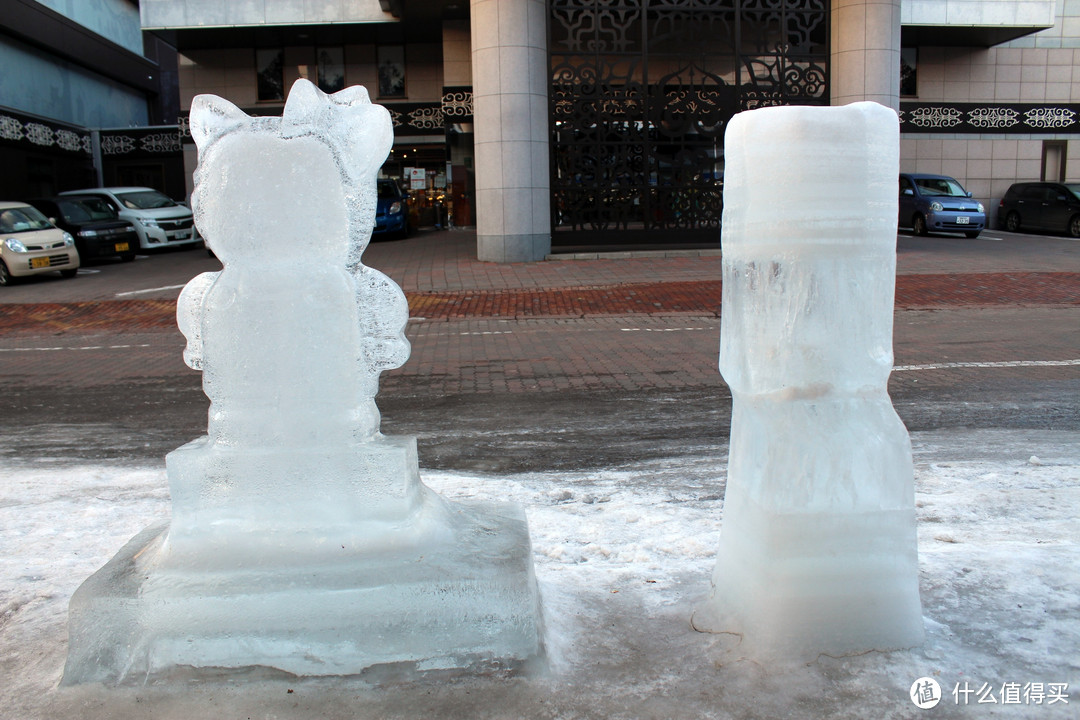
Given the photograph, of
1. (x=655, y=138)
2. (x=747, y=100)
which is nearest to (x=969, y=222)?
(x=747, y=100)

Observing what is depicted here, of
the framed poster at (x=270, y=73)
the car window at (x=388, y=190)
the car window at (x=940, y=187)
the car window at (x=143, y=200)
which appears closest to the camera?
the car window at (x=143, y=200)

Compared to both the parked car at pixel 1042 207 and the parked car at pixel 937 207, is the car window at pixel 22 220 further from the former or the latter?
the parked car at pixel 1042 207

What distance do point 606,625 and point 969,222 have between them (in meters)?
24.8

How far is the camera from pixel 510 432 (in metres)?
6.40

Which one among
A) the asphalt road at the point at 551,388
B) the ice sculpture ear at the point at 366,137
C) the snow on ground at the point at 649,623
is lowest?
the asphalt road at the point at 551,388

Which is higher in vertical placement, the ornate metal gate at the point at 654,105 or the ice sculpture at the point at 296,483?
the ornate metal gate at the point at 654,105

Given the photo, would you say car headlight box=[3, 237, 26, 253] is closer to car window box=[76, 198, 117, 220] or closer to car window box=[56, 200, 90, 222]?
car window box=[56, 200, 90, 222]

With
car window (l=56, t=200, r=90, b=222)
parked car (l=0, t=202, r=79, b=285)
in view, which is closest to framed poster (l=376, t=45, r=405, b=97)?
car window (l=56, t=200, r=90, b=222)

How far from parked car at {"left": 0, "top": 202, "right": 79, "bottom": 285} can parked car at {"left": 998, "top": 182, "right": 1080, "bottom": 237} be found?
84.4 ft

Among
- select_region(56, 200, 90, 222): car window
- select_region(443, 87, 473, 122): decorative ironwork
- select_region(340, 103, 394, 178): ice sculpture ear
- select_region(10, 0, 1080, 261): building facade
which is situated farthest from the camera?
select_region(443, 87, 473, 122): decorative ironwork

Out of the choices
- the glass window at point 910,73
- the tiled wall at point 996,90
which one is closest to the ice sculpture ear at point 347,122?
the tiled wall at point 996,90

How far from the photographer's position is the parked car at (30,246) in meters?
18.4

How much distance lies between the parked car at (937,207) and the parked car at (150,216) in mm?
20001

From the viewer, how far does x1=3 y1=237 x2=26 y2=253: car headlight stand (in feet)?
60.2
